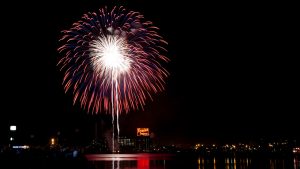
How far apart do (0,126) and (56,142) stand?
4671cm

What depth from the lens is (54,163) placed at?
155 ft

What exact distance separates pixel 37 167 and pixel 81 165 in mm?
4568

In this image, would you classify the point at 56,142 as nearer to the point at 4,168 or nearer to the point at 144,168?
the point at 144,168

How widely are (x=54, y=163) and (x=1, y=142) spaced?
74.4m

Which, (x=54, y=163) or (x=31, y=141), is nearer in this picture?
(x=54, y=163)

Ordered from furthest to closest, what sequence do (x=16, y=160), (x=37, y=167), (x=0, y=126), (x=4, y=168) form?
(x=0, y=126) → (x=16, y=160) → (x=37, y=167) → (x=4, y=168)

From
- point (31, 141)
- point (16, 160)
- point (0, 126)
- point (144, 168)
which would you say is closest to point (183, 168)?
point (144, 168)

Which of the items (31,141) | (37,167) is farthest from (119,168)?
(31,141)

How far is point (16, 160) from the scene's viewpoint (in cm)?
4544

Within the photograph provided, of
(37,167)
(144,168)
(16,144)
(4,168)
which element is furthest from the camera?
(16,144)

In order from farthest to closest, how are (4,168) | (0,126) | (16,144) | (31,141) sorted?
(31,141), (16,144), (0,126), (4,168)

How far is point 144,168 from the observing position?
60469 mm

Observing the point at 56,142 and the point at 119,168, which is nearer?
the point at 119,168

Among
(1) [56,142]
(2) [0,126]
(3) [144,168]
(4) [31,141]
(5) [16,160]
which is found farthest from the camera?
(1) [56,142]
